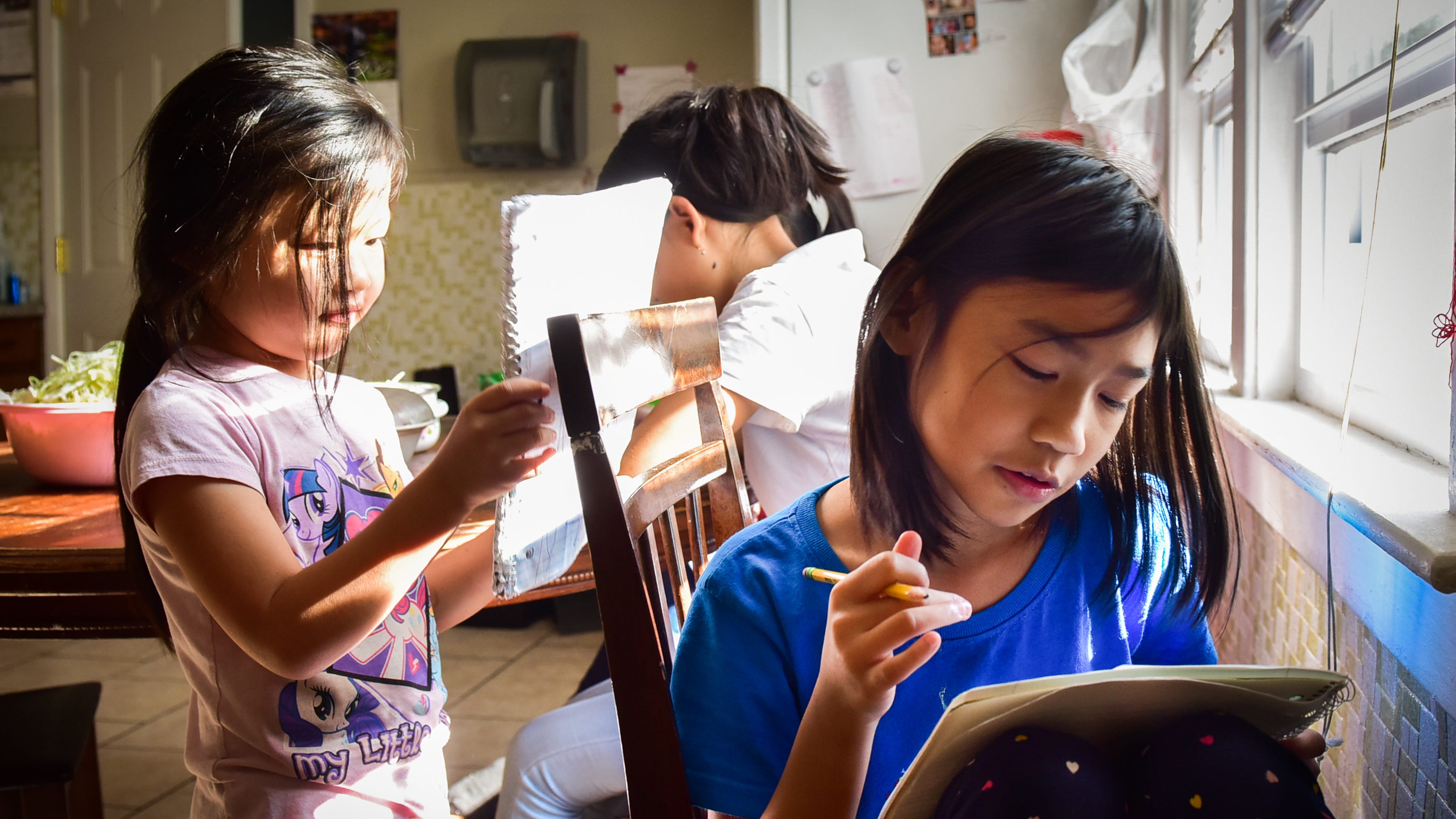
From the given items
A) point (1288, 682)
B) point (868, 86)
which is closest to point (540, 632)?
point (868, 86)

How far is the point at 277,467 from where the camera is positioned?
2.77 feet

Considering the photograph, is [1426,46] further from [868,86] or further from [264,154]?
[868,86]

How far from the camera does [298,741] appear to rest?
0.83 metres

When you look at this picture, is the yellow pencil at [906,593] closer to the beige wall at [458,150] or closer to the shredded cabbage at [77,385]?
the shredded cabbage at [77,385]

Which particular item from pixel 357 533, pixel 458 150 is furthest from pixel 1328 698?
pixel 458 150

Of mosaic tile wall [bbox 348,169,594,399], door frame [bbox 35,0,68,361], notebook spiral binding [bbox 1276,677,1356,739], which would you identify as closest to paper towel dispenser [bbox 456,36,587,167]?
mosaic tile wall [bbox 348,169,594,399]

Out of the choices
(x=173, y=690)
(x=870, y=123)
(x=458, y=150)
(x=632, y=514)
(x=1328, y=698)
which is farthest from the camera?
(x=458, y=150)

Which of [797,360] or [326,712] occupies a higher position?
[797,360]

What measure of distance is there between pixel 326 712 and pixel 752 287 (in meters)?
0.73

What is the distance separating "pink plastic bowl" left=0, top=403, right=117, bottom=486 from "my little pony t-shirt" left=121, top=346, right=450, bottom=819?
588 mm

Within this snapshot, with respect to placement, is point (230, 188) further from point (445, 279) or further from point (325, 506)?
point (445, 279)

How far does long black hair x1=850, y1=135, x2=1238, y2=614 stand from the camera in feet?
2.40

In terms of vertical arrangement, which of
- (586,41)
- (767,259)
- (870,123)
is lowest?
(767,259)

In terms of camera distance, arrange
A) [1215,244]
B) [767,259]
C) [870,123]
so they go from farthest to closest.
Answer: [870,123] < [1215,244] < [767,259]
